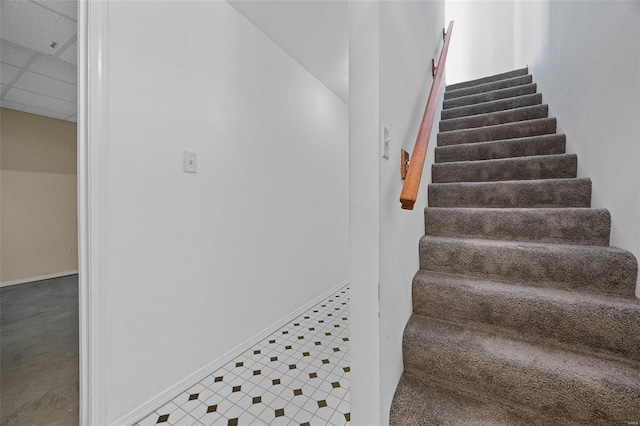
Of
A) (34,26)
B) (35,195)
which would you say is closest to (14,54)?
(34,26)

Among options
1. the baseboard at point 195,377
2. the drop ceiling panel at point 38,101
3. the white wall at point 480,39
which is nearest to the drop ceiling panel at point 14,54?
the drop ceiling panel at point 38,101

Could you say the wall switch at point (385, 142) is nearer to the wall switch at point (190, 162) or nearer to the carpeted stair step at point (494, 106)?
the wall switch at point (190, 162)

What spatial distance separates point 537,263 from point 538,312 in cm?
26

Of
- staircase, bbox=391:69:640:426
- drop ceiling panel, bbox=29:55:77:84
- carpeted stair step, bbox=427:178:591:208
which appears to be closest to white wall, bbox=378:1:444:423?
staircase, bbox=391:69:640:426

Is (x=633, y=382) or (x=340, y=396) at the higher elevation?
(x=633, y=382)

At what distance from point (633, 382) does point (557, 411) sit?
25 centimetres

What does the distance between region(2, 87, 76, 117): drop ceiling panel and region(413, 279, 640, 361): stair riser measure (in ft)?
15.0

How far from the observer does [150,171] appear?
4.61 feet

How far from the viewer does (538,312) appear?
1.12 m

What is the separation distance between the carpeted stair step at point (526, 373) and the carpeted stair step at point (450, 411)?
0.03m

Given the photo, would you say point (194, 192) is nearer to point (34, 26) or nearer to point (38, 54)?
point (34, 26)

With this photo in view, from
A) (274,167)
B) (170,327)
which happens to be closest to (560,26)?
(274,167)

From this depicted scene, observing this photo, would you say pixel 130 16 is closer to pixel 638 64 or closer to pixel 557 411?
pixel 638 64

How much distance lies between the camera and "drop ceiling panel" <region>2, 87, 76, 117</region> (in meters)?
2.99
